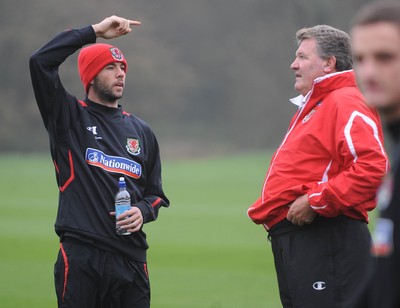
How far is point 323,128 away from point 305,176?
1.04 ft

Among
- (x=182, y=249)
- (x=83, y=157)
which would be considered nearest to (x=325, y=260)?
(x=83, y=157)

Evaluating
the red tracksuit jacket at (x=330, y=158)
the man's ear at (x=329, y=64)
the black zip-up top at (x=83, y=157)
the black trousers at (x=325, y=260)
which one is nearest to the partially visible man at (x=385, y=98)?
the red tracksuit jacket at (x=330, y=158)

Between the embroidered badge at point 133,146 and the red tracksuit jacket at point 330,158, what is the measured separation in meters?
0.91

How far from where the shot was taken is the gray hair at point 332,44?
5273 millimetres

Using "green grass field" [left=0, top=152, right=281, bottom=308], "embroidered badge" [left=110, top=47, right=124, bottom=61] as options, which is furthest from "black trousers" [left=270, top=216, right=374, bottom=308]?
"green grass field" [left=0, top=152, right=281, bottom=308]

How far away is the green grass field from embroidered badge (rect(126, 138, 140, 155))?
3.96 meters

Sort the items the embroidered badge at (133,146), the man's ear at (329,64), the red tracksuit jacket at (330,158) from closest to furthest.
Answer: the red tracksuit jacket at (330,158)
the man's ear at (329,64)
the embroidered badge at (133,146)

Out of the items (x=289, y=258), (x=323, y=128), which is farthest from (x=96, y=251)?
(x=323, y=128)

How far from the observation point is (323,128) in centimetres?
507

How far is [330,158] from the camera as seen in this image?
5098 mm

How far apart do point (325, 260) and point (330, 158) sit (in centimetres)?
63

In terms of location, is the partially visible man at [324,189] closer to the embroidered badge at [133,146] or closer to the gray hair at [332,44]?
the gray hair at [332,44]

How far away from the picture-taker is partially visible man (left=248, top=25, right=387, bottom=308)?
16.0 ft

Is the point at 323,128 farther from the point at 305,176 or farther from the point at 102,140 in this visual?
the point at 102,140
